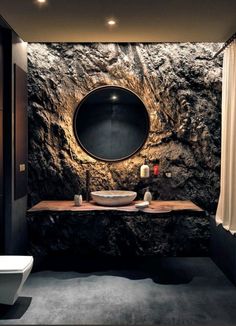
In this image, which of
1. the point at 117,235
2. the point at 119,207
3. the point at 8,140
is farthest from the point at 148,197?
the point at 8,140

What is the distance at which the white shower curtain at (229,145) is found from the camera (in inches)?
139

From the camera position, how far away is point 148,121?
4.13 meters

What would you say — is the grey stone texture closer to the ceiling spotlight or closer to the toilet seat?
the toilet seat

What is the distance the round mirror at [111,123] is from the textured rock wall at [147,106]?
0.24 ft

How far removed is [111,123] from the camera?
4098mm

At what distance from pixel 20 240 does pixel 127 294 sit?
4.37ft

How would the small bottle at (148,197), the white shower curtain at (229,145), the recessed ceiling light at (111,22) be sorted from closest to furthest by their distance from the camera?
the recessed ceiling light at (111,22), the white shower curtain at (229,145), the small bottle at (148,197)


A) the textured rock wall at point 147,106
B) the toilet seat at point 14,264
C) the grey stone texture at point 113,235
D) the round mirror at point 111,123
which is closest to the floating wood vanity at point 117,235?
the grey stone texture at point 113,235

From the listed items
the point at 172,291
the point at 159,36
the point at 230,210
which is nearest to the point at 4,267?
the point at 172,291

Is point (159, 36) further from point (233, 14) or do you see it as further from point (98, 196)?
point (98, 196)

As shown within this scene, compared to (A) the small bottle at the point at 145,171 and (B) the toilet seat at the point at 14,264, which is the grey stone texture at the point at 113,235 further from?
(B) the toilet seat at the point at 14,264

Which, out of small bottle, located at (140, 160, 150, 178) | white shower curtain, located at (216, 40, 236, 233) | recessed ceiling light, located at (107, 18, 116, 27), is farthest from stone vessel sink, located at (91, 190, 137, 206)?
recessed ceiling light, located at (107, 18, 116, 27)

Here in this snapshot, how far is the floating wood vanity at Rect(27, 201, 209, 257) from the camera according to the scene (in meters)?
4.15

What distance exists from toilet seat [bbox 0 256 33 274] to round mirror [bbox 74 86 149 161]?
1530 millimetres
